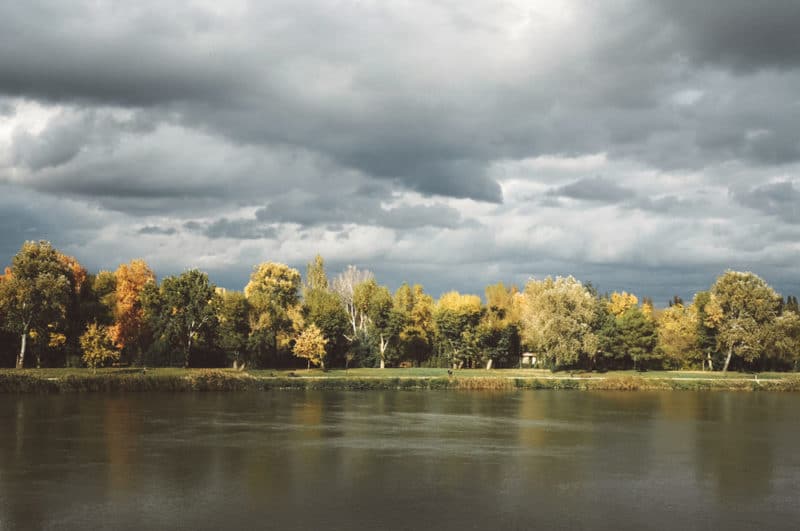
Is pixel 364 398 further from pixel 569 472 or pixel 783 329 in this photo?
pixel 783 329

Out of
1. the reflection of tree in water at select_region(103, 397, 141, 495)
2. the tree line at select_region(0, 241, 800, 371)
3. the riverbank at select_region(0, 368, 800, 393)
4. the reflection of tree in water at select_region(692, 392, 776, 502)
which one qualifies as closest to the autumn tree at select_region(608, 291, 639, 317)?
the tree line at select_region(0, 241, 800, 371)

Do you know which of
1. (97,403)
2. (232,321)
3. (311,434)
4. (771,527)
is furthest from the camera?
(232,321)

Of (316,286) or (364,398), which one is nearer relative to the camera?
(364,398)

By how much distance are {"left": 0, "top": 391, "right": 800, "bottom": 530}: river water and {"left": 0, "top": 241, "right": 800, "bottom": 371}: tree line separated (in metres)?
28.5

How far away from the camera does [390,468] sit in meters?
28.4

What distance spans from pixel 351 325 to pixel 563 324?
37.9 m

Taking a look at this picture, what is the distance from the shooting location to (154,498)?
2298 cm

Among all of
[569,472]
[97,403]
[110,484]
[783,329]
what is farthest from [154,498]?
Result: [783,329]

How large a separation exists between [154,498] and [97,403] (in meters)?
33.7

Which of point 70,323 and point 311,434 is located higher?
point 70,323

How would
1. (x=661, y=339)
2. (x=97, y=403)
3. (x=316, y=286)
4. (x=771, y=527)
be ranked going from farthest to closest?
(x=316, y=286)
(x=661, y=339)
(x=97, y=403)
(x=771, y=527)

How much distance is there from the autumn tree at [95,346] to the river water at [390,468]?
26048 millimetres

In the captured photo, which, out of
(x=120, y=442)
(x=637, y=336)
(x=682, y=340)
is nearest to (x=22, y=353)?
(x=120, y=442)

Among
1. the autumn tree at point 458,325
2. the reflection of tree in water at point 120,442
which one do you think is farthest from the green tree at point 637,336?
the reflection of tree in water at point 120,442
